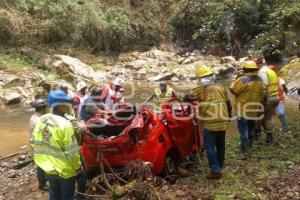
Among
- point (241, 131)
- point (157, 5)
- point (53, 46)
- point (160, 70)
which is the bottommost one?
point (241, 131)

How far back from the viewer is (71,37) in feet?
94.1

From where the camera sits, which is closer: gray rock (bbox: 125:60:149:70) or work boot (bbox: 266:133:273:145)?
work boot (bbox: 266:133:273:145)

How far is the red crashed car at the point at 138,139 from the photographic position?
18.5 feet

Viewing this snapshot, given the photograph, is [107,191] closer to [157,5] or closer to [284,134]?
[284,134]

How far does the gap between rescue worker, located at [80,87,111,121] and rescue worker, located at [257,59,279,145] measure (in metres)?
2.92

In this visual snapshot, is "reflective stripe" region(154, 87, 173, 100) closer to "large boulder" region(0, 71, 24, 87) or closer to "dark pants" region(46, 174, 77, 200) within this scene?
"dark pants" region(46, 174, 77, 200)

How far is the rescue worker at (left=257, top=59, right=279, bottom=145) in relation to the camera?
7.73 m

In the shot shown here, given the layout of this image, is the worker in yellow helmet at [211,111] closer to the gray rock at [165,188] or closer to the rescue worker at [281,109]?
the gray rock at [165,188]

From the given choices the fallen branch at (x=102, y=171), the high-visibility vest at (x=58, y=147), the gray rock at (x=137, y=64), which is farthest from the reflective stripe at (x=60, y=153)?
the gray rock at (x=137, y=64)

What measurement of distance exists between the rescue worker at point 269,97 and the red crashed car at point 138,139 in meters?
2.12

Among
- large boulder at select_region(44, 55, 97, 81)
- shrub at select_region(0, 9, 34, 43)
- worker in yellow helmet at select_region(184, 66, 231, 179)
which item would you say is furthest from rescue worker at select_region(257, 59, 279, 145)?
shrub at select_region(0, 9, 34, 43)

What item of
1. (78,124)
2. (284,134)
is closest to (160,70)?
(284,134)

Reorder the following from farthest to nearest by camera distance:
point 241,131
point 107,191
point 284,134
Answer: point 284,134
point 241,131
point 107,191

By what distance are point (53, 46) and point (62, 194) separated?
81.3 feet
